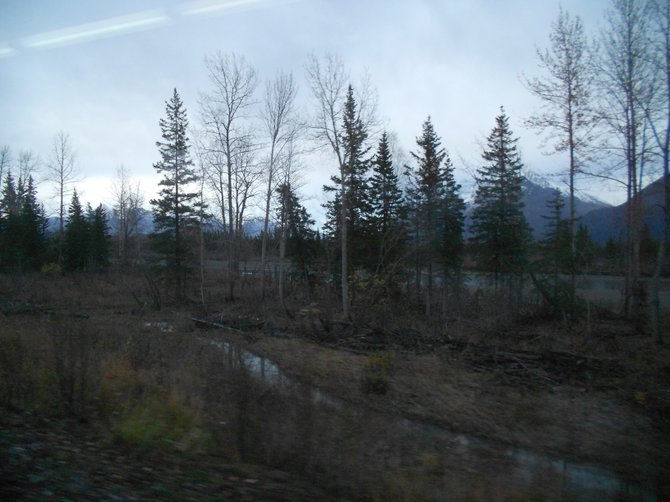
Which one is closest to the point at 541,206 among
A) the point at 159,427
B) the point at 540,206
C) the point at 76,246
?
the point at 540,206

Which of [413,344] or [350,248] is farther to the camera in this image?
[350,248]

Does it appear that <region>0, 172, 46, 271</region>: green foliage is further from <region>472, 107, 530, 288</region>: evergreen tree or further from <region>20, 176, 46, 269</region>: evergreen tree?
<region>472, 107, 530, 288</region>: evergreen tree

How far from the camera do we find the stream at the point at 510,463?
5645 mm

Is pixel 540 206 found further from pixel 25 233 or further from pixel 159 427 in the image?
pixel 25 233

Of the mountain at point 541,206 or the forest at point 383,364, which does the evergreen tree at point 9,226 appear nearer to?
the forest at point 383,364

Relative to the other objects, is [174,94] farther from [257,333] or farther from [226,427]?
[226,427]

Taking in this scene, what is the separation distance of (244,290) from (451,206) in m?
16.9

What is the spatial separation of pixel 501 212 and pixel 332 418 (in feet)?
75.2

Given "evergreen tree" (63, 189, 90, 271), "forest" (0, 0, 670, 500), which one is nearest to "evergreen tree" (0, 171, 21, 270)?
"evergreen tree" (63, 189, 90, 271)

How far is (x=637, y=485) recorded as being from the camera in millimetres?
6195

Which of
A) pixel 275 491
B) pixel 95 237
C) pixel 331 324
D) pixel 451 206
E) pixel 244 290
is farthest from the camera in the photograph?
pixel 95 237

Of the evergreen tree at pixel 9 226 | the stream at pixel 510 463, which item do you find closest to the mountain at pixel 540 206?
the stream at pixel 510 463

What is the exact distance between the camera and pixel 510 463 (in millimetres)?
7066

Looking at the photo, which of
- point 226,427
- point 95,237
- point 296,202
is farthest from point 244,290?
point 226,427
